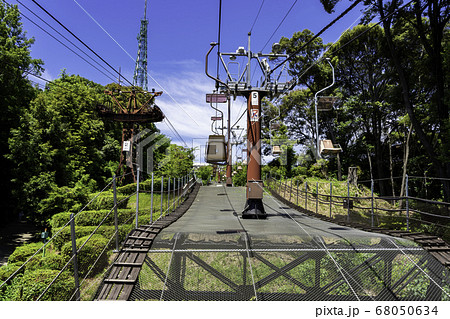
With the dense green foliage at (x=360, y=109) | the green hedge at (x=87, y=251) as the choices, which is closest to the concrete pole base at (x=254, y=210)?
the green hedge at (x=87, y=251)

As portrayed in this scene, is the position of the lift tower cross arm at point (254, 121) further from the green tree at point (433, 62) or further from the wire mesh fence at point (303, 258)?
the green tree at point (433, 62)

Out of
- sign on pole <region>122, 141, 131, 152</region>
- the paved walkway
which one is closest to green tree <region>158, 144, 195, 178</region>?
sign on pole <region>122, 141, 131, 152</region>

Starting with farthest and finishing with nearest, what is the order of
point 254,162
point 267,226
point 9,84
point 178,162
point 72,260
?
1. point 178,162
2. point 9,84
3. point 254,162
4. point 72,260
5. point 267,226

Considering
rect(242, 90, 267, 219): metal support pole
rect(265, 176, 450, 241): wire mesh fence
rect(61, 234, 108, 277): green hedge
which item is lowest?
rect(61, 234, 108, 277): green hedge

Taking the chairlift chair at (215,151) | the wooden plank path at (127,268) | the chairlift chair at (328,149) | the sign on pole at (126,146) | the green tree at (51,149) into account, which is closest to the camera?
the wooden plank path at (127,268)

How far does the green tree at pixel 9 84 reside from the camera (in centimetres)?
2150

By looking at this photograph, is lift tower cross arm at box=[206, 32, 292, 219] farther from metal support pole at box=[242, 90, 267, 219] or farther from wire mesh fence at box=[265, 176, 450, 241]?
wire mesh fence at box=[265, 176, 450, 241]

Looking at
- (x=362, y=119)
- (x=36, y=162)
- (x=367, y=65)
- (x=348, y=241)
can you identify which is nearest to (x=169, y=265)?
(x=348, y=241)

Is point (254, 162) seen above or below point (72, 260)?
above

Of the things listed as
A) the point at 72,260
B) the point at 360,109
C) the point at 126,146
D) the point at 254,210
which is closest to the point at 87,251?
the point at 72,260

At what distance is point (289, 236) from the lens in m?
5.72

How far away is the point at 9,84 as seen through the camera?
21.6 metres

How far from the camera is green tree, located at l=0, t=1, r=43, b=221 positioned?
21500 millimetres

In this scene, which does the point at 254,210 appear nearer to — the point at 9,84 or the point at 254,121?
the point at 254,121
